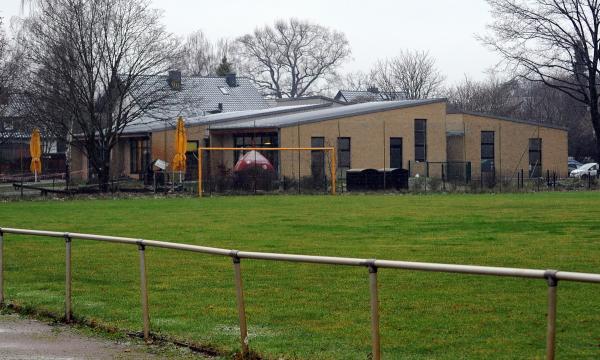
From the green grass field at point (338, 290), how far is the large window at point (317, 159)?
Answer: 86.1 ft

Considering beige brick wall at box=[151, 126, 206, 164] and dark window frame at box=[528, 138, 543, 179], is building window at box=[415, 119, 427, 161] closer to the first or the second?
dark window frame at box=[528, 138, 543, 179]

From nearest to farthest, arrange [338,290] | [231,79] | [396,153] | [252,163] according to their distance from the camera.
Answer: [338,290]
[252,163]
[396,153]
[231,79]

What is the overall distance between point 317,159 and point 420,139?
961 centimetres

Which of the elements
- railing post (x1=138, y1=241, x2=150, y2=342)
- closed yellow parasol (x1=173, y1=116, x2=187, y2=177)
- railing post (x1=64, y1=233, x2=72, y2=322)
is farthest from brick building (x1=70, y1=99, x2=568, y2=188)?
railing post (x1=138, y1=241, x2=150, y2=342)

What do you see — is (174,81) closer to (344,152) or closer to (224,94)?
(344,152)

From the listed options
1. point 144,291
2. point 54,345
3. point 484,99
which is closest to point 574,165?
point 484,99

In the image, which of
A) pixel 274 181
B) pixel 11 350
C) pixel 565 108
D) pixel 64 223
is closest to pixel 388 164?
pixel 274 181

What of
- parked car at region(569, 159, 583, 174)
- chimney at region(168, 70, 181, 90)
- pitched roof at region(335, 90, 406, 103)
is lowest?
parked car at region(569, 159, 583, 174)

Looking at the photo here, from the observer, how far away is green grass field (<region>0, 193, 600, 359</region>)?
25.1ft

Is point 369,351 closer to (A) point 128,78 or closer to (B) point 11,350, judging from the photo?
(B) point 11,350

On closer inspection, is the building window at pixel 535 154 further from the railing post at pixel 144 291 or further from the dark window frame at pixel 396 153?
the railing post at pixel 144 291

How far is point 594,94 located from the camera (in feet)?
201

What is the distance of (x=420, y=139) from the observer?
65.2 meters

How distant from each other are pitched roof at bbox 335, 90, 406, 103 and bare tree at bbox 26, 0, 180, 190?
51.5 m
